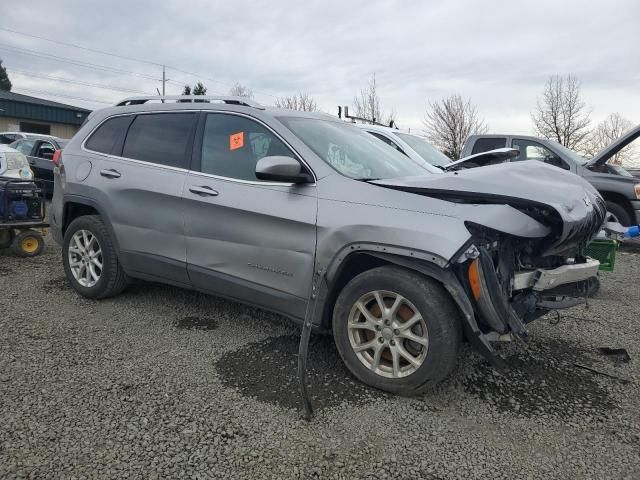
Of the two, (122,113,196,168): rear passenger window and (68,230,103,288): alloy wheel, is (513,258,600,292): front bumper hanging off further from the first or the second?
(68,230,103,288): alloy wheel

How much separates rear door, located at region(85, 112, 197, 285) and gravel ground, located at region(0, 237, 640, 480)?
1.78ft

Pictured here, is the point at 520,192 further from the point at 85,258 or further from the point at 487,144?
the point at 487,144

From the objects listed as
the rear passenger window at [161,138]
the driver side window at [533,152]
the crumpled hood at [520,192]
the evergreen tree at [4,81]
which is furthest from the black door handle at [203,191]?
the evergreen tree at [4,81]

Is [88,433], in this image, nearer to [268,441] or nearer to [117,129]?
[268,441]

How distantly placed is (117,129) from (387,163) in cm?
246

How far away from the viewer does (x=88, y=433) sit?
2557mm

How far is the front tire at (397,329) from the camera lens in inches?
111

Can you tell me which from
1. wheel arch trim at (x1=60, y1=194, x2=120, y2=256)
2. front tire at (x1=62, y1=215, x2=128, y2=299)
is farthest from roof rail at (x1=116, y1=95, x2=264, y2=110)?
front tire at (x1=62, y1=215, x2=128, y2=299)

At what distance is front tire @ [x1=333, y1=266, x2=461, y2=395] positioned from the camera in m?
2.82

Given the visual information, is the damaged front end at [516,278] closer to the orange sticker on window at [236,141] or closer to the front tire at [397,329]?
the front tire at [397,329]

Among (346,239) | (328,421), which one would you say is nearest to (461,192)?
(346,239)

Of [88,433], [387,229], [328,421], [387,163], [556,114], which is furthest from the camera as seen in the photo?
[556,114]

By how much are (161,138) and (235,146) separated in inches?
32.4

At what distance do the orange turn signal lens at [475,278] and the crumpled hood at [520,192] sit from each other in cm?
24
